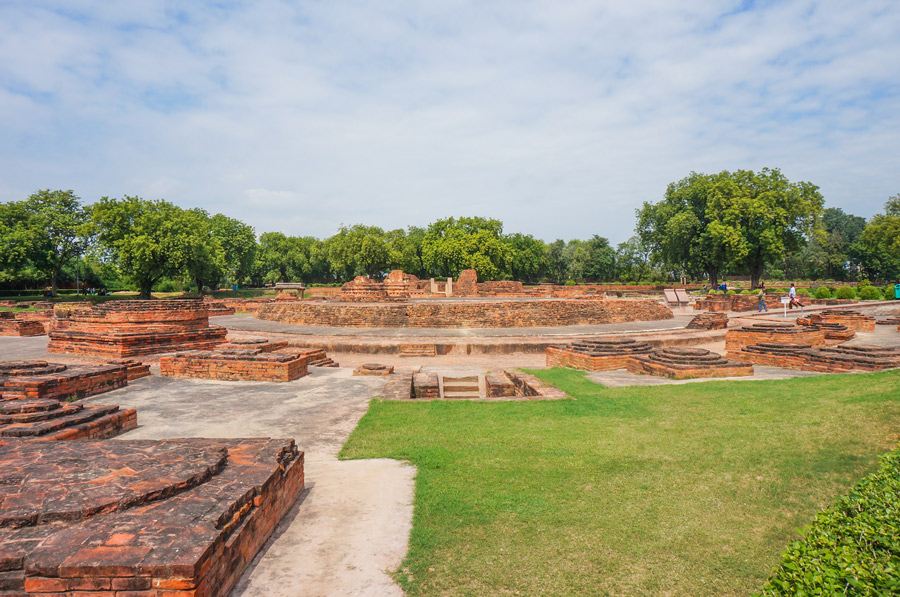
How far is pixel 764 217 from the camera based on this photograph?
3597cm

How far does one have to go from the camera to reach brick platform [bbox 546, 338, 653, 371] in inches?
390

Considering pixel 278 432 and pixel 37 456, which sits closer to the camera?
pixel 37 456

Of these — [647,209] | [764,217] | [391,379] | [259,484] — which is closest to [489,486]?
[259,484]

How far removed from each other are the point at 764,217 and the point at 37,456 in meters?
42.8

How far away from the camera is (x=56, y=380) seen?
615 cm

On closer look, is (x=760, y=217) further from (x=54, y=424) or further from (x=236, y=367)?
(x=54, y=424)

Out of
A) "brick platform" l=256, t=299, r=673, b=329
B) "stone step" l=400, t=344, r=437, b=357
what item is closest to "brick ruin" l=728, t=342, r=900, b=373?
"stone step" l=400, t=344, r=437, b=357

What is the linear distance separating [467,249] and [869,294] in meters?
32.5

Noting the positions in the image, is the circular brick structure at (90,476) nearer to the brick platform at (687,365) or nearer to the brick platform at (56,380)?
the brick platform at (56,380)

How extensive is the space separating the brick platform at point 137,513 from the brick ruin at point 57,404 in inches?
24.4

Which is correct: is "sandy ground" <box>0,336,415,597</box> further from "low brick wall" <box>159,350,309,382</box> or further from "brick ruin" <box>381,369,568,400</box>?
"brick ruin" <box>381,369,568,400</box>

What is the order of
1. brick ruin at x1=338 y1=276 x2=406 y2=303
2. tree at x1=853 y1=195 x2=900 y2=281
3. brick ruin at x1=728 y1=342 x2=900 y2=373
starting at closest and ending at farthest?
1. brick ruin at x1=728 y1=342 x2=900 y2=373
2. brick ruin at x1=338 y1=276 x2=406 y2=303
3. tree at x1=853 y1=195 x2=900 y2=281

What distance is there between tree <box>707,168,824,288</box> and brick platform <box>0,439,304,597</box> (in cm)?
3967

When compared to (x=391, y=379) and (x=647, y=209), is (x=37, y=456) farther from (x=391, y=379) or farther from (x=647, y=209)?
(x=647, y=209)
